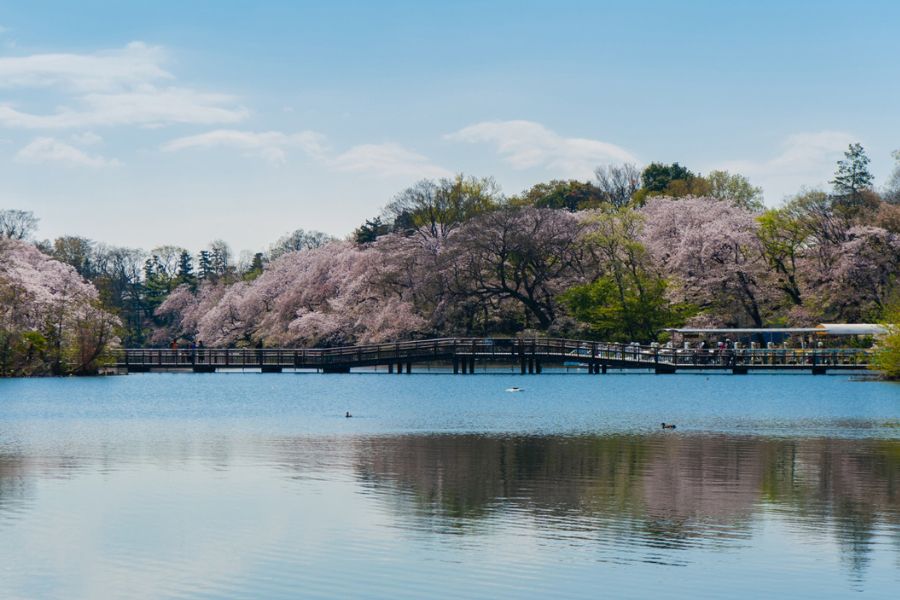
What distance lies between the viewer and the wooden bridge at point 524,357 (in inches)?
2963

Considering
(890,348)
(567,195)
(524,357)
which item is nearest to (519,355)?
(524,357)

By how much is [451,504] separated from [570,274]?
63.7m

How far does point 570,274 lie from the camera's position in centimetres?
8569

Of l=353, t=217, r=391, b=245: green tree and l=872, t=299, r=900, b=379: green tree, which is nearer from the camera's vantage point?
l=872, t=299, r=900, b=379: green tree

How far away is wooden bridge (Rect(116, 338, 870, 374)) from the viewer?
75.2 m

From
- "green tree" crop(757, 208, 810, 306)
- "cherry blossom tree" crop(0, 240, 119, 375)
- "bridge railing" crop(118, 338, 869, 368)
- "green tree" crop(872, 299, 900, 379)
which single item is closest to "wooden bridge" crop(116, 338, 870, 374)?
"bridge railing" crop(118, 338, 869, 368)

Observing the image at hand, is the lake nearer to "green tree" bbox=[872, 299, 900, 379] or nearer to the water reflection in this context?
the water reflection

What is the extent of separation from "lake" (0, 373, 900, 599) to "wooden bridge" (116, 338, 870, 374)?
29.1m

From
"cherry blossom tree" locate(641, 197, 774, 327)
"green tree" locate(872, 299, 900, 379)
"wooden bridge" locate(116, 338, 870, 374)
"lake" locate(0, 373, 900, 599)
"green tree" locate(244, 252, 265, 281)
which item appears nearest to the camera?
"lake" locate(0, 373, 900, 599)

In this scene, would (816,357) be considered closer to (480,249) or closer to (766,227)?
(766,227)

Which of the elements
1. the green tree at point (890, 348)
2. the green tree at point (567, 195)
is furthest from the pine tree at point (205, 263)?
the green tree at point (890, 348)

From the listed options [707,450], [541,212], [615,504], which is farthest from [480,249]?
[615,504]

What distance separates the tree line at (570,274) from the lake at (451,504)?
3269 centimetres

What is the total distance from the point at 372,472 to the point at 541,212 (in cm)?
5840
